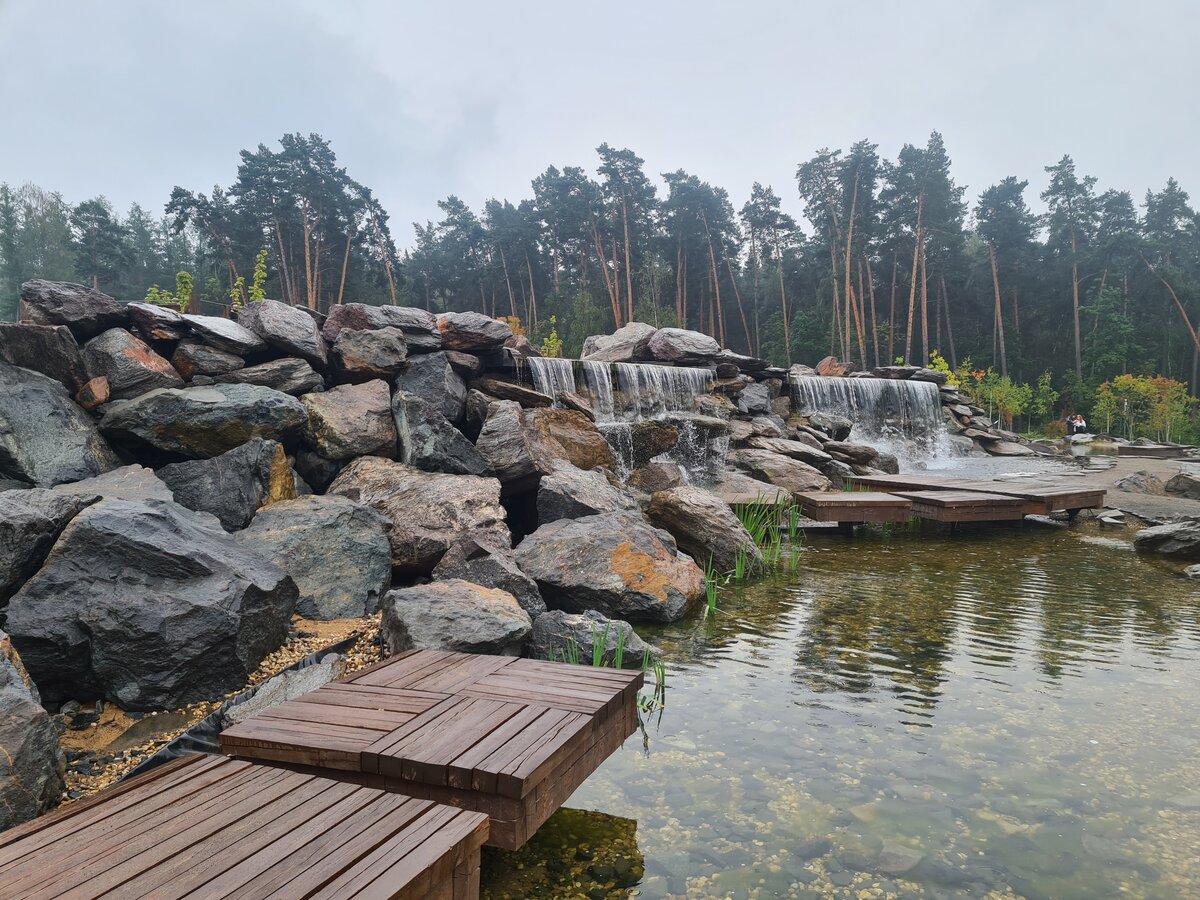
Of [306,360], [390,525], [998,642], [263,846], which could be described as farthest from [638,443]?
[263,846]

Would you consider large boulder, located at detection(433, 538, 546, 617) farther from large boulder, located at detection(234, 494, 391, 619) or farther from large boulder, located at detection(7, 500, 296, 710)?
large boulder, located at detection(7, 500, 296, 710)

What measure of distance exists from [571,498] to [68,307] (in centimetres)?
492

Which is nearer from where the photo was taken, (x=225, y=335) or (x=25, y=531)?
(x=25, y=531)

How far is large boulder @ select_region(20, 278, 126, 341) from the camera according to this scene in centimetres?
620

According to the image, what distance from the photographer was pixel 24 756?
7.97 feet

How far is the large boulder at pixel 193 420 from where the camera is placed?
230 inches

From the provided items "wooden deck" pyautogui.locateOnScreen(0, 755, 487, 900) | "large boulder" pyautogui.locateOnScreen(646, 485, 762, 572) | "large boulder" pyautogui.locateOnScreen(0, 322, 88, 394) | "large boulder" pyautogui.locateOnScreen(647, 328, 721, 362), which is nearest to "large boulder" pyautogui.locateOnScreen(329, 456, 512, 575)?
"large boulder" pyautogui.locateOnScreen(646, 485, 762, 572)

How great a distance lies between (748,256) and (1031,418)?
21.7 meters

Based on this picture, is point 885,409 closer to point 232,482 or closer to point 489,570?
point 489,570

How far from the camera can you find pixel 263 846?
173 cm

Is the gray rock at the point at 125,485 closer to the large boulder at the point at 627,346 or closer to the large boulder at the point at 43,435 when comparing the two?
the large boulder at the point at 43,435

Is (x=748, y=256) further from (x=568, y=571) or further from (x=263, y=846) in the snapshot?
(x=263, y=846)

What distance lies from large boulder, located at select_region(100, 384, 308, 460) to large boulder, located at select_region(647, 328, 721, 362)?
11090 millimetres

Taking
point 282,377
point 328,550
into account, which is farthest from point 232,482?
point 282,377
